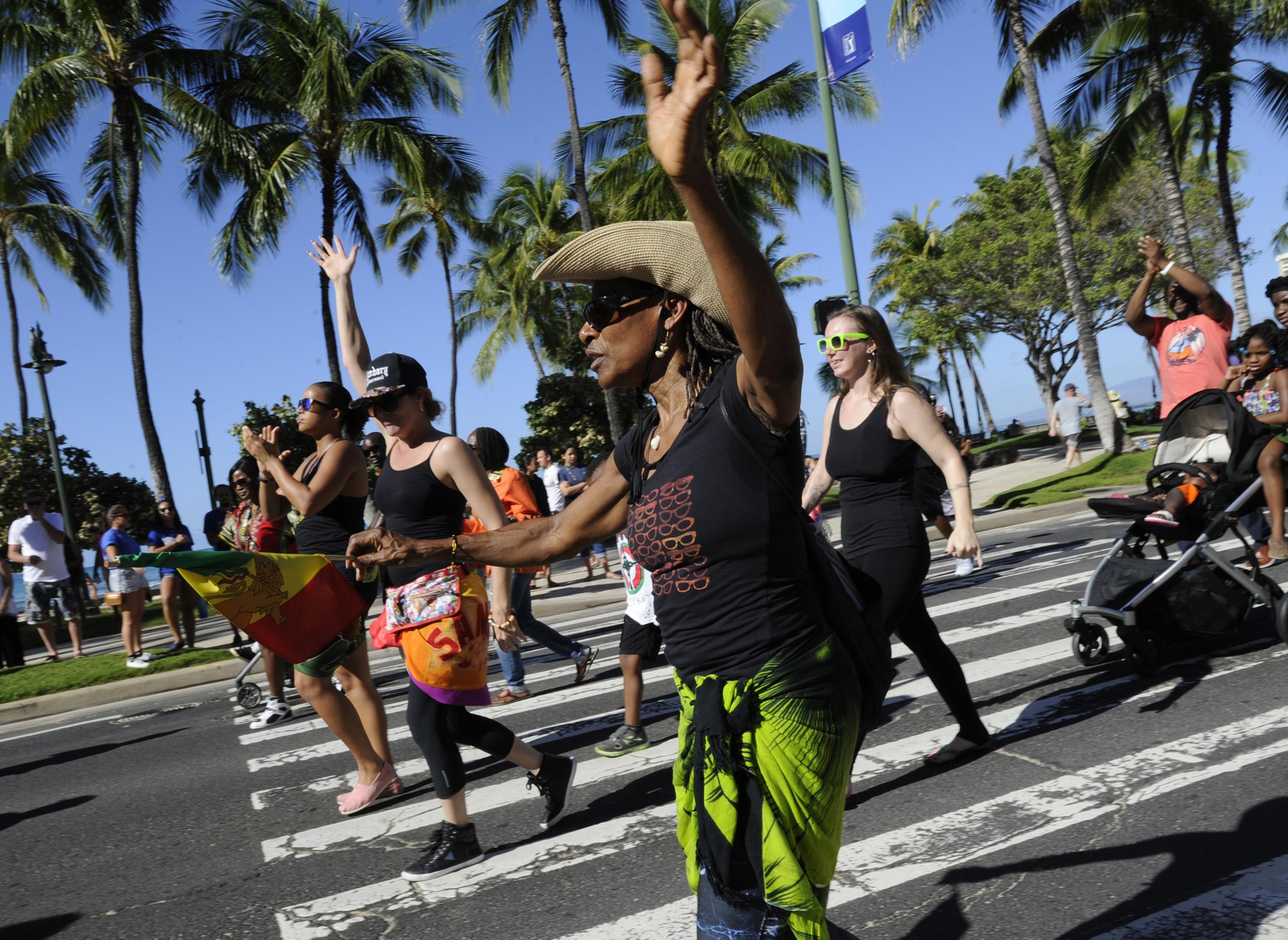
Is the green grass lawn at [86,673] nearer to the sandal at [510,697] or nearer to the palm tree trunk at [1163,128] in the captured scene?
the sandal at [510,697]

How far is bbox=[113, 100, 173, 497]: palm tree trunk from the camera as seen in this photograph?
18.6 meters

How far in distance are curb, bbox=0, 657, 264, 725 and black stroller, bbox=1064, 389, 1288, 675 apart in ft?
25.6

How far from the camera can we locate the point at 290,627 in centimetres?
346

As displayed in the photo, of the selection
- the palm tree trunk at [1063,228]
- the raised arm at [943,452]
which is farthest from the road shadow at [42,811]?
the palm tree trunk at [1063,228]

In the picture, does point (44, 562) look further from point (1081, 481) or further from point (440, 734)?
point (1081, 481)

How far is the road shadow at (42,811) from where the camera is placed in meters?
5.61

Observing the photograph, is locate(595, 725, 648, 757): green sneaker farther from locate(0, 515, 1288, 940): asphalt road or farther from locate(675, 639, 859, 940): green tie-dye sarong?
locate(675, 639, 859, 940): green tie-dye sarong

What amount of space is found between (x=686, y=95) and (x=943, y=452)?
102 inches

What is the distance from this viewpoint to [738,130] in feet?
69.5

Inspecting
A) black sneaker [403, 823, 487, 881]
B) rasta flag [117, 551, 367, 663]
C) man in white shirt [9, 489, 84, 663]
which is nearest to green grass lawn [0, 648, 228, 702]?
man in white shirt [9, 489, 84, 663]

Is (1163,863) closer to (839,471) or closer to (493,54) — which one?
(839,471)

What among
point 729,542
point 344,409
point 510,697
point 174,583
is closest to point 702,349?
point 729,542

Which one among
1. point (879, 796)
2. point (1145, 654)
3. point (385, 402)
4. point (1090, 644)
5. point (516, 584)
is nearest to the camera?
point (385, 402)

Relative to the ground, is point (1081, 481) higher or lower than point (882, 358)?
lower
